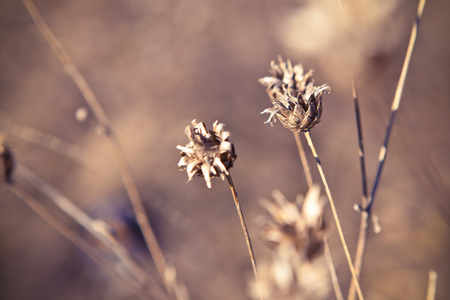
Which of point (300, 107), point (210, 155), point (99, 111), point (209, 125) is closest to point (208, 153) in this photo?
point (210, 155)

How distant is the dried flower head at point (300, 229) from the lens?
2.68ft

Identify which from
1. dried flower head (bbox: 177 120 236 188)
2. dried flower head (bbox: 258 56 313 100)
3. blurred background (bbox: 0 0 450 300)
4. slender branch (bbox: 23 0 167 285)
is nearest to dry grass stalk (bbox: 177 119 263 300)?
dried flower head (bbox: 177 120 236 188)

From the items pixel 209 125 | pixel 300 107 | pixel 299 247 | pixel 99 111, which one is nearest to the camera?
pixel 300 107

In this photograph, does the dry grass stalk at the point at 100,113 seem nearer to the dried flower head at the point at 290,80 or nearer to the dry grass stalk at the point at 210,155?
the dry grass stalk at the point at 210,155

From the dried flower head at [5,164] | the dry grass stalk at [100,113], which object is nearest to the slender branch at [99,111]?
the dry grass stalk at [100,113]

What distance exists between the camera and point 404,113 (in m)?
1.67

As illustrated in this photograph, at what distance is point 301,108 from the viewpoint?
1.91 feet

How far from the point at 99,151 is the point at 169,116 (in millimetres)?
460

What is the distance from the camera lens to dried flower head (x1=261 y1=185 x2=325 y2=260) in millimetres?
816

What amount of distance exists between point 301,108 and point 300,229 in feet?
1.21

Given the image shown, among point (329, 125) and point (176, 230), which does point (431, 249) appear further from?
point (176, 230)

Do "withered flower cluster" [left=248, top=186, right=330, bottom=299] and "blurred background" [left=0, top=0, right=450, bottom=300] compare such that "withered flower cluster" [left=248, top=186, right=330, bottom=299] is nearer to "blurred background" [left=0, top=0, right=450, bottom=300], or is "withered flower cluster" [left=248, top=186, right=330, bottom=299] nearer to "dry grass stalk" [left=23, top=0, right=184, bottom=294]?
"dry grass stalk" [left=23, top=0, right=184, bottom=294]

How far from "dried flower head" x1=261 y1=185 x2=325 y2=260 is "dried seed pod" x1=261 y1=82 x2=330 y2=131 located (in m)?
0.28

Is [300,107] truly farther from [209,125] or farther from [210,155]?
[209,125]
